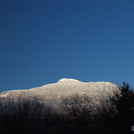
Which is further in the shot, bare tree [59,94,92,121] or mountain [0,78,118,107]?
mountain [0,78,118,107]

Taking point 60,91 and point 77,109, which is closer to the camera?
point 77,109

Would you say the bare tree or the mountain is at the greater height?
the mountain

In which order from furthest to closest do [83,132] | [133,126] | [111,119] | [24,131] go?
[83,132]
[111,119]
[133,126]
[24,131]

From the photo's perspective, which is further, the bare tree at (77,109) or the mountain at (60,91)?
the mountain at (60,91)

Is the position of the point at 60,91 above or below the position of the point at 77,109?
above

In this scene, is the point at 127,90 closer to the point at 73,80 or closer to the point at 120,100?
the point at 120,100

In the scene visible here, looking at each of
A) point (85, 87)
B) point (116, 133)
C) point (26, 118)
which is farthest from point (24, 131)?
point (85, 87)

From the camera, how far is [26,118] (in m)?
21.7

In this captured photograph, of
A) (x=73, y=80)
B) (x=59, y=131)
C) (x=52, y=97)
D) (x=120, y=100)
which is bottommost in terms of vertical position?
(x=59, y=131)

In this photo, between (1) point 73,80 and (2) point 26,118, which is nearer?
(2) point 26,118

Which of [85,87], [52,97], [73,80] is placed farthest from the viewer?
[73,80]

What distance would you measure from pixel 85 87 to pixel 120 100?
10440 cm

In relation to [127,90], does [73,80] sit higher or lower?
higher

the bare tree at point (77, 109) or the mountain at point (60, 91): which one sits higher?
the mountain at point (60, 91)
